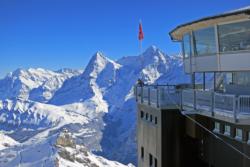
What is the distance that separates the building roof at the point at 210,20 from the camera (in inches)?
800

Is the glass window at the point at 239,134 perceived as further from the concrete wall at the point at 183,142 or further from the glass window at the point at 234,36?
the glass window at the point at 234,36

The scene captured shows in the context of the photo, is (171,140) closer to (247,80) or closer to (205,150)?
(205,150)

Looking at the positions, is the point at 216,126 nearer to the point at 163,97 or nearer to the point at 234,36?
the point at 234,36

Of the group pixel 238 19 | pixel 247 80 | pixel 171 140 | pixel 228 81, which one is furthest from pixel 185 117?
pixel 238 19

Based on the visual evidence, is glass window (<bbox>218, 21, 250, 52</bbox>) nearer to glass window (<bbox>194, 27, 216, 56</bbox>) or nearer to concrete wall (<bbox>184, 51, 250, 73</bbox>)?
concrete wall (<bbox>184, 51, 250, 73</bbox>)

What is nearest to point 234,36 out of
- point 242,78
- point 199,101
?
point 242,78

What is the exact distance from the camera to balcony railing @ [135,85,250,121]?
18078mm

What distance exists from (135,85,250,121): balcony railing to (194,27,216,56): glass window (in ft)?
7.84

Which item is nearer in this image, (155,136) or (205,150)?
(205,150)

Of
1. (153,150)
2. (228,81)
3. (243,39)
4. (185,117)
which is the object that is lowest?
(153,150)

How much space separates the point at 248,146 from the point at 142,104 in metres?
13.0


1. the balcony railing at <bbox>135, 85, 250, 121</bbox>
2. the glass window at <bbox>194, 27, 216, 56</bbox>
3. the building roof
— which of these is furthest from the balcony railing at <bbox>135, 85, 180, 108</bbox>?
the building roof

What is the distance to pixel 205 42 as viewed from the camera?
81.7 feet

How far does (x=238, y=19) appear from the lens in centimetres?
2109
